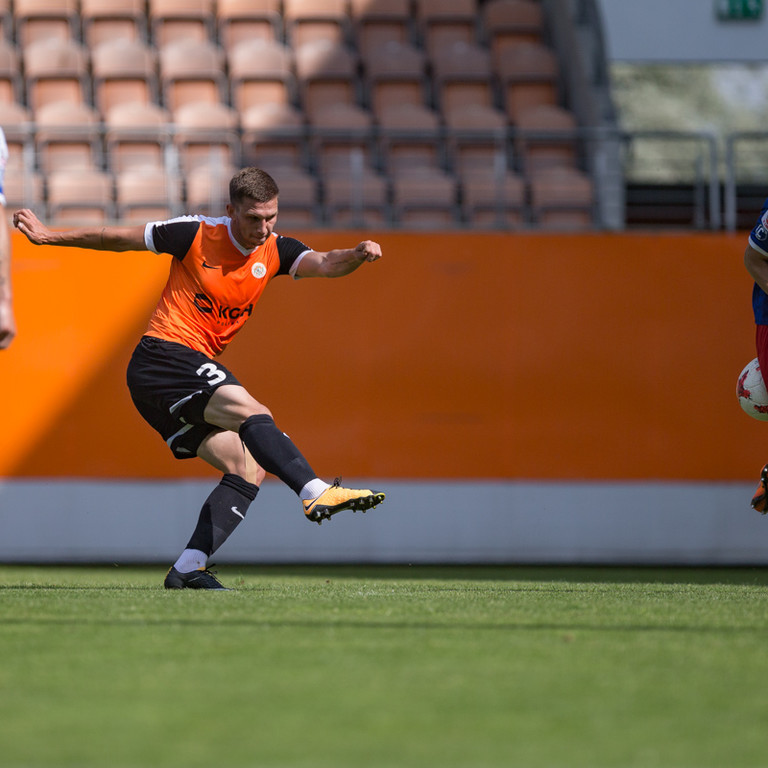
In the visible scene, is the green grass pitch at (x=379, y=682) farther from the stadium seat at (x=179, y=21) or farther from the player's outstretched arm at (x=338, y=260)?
the stadium seat at (x=179, y=21)

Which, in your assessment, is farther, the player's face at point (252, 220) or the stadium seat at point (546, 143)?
the stadium seat at point (546, 143)

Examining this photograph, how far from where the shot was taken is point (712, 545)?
10.4 metres

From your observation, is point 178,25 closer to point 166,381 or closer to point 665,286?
point 665,286

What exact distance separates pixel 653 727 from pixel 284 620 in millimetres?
2025

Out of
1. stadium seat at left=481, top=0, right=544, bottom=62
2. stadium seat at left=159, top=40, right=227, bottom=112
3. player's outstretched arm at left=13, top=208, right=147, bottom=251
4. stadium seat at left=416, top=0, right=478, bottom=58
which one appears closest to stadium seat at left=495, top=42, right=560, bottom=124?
stadium seat at left=481, top=0, right=544, bottom=62

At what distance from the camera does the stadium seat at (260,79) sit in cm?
1284

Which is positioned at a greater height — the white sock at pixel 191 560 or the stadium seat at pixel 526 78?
the stadium seat at pixel 526 78

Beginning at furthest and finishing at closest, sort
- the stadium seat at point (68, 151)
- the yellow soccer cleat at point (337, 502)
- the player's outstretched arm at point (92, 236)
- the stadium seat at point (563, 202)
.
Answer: the stadium seat at point (68, 151) < the stadium seat at point (563, 202) < the player's outstretched arm at point (92, 236) < the yellow soccer cleat at point (337, 502)

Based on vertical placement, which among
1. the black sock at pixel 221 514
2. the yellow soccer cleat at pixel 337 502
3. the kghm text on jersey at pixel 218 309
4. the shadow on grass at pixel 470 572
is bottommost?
the shadow on grass at pixel 470 572

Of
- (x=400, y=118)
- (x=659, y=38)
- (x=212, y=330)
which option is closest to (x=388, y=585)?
(x=212, y=330)

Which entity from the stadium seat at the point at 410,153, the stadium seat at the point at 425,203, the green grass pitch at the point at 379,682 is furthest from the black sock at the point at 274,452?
the stadium seat at the point at 410,153

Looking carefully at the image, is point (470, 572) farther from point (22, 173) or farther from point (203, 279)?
point (22, 173)

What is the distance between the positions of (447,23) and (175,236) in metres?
8.47

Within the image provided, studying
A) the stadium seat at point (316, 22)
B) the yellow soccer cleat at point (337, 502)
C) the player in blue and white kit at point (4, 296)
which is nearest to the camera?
the player in blue and white kit at point (4, 296)
